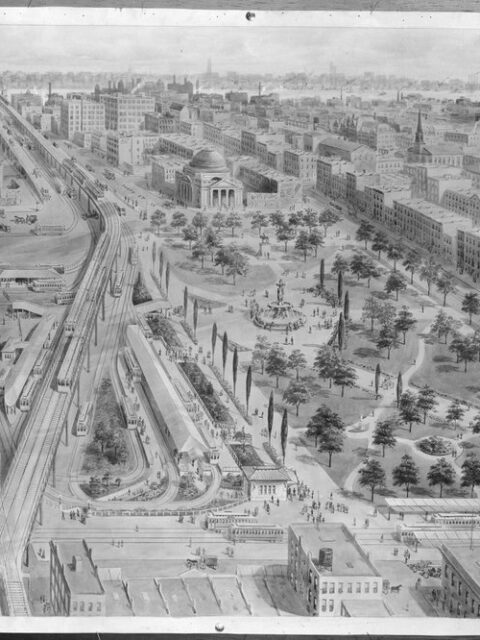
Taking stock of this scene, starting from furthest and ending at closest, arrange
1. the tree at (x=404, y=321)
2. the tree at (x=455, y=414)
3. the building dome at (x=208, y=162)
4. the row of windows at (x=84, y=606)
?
the building dome at (x=208, y=162), the tree at (x=404, y=321), the tree at (x=455, y=414), the row of windows at (x=84, y=606)

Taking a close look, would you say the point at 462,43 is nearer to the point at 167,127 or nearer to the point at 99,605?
the point at 167,127

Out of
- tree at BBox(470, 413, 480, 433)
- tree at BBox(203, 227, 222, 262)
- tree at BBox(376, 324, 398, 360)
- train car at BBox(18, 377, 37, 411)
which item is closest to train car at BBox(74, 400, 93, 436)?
train car at BBox(18, 377, 37, 411)

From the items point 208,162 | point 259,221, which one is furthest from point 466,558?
point 208,162

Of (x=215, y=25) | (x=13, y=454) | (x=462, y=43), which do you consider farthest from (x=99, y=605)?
(x=462, y=43)

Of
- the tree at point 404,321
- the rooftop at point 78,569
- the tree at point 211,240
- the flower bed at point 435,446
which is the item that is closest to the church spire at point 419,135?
the tree at point 404,321

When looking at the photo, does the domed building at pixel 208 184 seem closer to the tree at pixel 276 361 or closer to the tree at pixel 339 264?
the tree at pixel 339 264

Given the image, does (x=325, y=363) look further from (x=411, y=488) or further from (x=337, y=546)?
(x=337, y=546)
